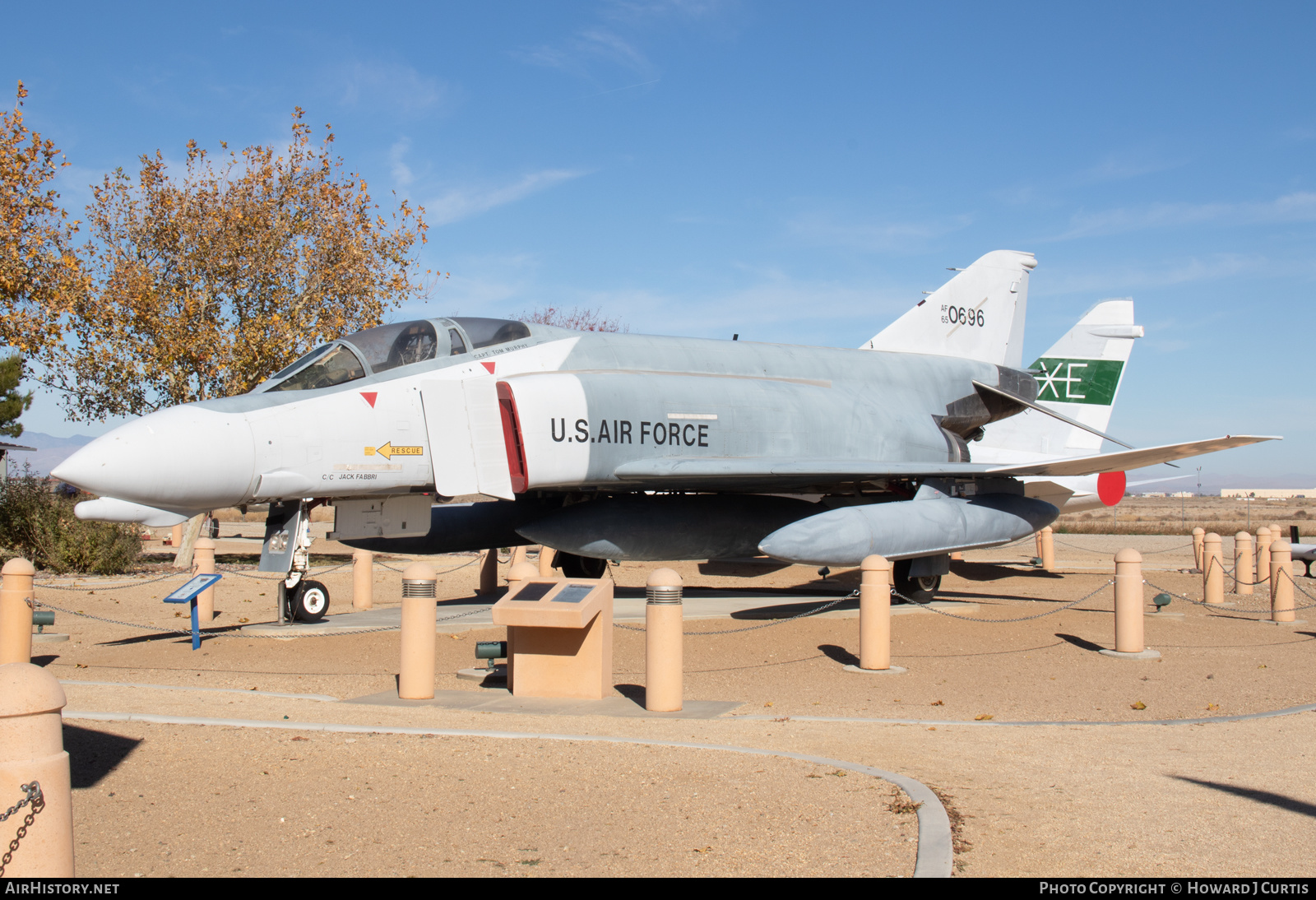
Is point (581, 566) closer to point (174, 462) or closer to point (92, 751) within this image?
point (174, 462)

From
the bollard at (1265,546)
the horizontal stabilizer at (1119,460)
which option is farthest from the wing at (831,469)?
the bollard at (1265,546)

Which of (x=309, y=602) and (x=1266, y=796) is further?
(x=309, y=602)

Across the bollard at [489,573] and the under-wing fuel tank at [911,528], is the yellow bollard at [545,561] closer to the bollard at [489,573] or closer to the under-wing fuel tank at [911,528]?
the bollard at [489,573]

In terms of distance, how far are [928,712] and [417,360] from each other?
666 centimetres

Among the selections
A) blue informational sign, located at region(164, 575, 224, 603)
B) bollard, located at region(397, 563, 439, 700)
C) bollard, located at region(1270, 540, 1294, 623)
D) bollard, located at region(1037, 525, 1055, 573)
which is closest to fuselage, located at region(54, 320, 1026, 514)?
blue informational sign, located at region(164, 575, 224, 603)

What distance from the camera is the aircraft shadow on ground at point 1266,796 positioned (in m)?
4.69

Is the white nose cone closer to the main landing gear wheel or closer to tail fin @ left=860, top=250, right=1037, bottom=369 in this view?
the main landing gear wheel

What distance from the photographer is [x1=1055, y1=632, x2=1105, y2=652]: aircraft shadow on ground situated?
1060 cm

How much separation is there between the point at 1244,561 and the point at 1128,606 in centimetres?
894

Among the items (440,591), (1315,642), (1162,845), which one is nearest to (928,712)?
(1162,845)

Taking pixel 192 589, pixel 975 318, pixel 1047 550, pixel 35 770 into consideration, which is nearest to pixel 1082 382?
pixel 975 318

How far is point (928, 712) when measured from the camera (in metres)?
7.49

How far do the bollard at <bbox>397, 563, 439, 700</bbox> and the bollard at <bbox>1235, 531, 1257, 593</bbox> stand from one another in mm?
14326

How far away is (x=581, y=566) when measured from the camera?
14.6 meters
